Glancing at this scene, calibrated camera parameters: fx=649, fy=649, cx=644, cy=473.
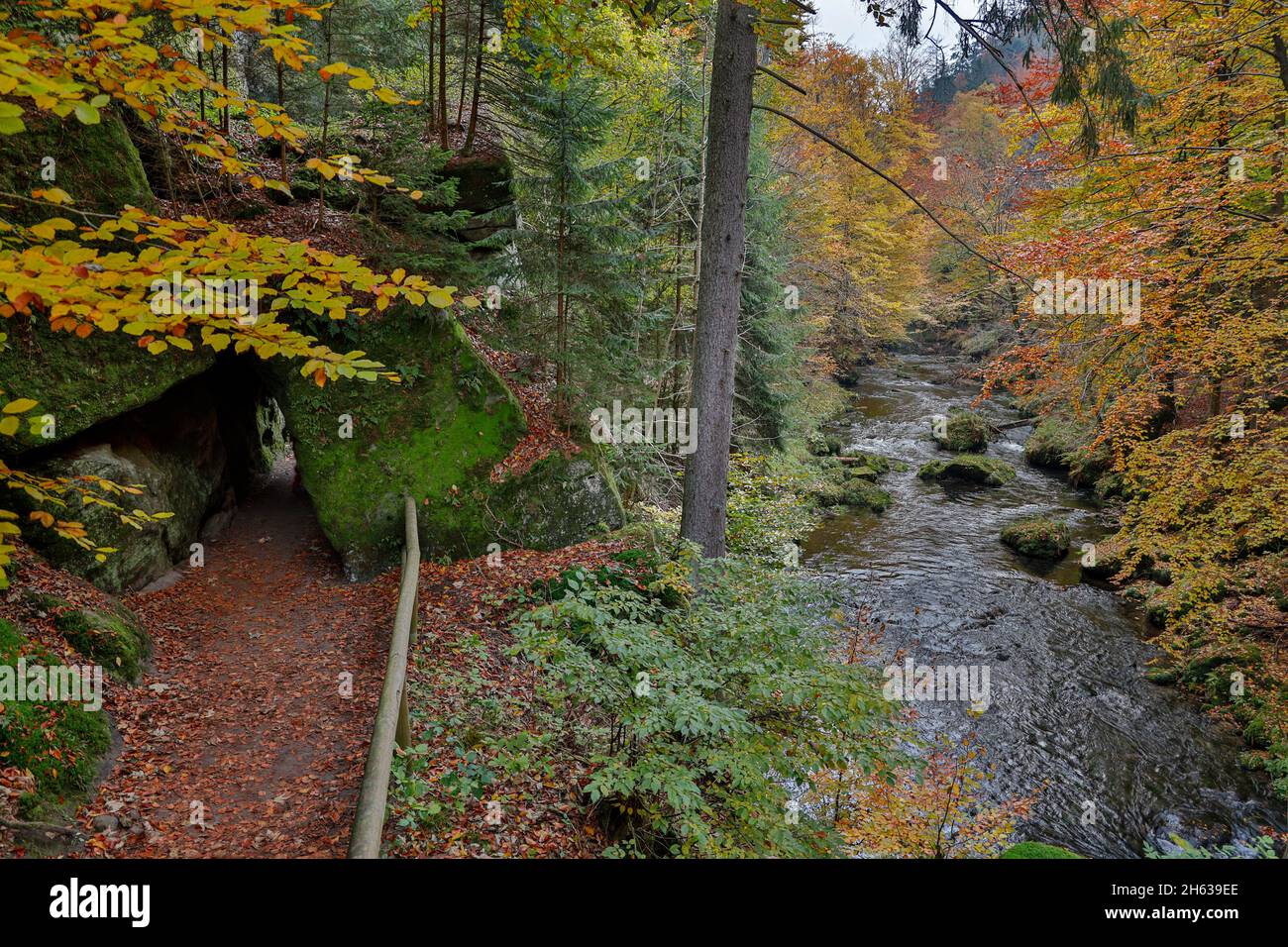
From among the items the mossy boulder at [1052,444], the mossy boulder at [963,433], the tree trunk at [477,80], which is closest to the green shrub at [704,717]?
the tree trunk at [477,80]

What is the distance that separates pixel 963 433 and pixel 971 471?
3.09 meters

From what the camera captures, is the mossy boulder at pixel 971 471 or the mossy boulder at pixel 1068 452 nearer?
the mossy boulder at pixel 1068 452

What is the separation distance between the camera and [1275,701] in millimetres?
8281

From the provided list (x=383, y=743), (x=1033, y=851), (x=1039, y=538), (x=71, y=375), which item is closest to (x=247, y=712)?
(x=383, y=743)

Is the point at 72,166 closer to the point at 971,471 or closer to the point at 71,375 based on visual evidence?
the point at 71,375

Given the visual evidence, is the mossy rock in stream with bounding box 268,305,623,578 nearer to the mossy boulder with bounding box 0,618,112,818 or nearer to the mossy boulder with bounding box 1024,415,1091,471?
the mossy boulder with bounding box 0,618,112,818

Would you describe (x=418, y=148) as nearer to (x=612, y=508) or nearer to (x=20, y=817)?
(x=612, y=508)

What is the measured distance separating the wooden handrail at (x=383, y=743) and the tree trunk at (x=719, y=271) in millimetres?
2876

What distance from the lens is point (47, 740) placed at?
4.00 m

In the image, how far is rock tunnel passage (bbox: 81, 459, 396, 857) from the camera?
404 centimetres

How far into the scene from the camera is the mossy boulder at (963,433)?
2109 centimetres

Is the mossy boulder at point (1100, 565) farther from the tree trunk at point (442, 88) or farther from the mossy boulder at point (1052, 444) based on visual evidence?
the tree trunk at point (442, 88)

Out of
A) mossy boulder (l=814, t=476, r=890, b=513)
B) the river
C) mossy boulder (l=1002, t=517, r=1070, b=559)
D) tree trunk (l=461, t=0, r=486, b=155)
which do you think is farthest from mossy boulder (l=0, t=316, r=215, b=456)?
mossy boulder (l=1002, t=517, r=1070, b=559)
